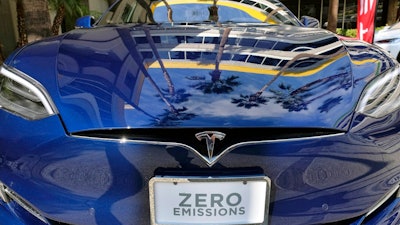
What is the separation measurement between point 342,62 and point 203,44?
0.60 meters

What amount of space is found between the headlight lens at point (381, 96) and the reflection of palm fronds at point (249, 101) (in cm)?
35

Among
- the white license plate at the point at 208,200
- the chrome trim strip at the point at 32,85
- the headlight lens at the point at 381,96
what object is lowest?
the white license plate at the point at 208,200

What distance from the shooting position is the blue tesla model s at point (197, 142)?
45.4 inches

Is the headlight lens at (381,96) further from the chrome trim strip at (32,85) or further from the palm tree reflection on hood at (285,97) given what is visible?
the chrome trim strip at (32,85)

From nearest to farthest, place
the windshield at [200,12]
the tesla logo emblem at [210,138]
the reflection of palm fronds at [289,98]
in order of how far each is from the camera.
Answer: the tesla logo emblem at [210,138], the reflection of palm fronds at [289,98], the windshield at [200,12]

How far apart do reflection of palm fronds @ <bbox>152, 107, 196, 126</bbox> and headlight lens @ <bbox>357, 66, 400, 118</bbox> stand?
0.61m

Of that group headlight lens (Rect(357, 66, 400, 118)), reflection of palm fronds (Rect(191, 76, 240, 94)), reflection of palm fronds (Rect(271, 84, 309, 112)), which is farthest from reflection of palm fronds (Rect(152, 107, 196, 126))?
headlight lens (Rect(357, 66, 400, 118))

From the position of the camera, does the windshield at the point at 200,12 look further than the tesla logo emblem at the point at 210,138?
Yes

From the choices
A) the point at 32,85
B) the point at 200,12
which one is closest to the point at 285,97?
the point at 32,85

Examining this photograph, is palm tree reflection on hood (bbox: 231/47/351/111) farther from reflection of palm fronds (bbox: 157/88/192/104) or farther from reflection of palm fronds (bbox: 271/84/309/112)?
reflection of palm fronds (bbox: 157/88/192/104)

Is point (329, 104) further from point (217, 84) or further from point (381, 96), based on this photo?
point (217, 84)

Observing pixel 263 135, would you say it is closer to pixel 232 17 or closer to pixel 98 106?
pixel 98 106

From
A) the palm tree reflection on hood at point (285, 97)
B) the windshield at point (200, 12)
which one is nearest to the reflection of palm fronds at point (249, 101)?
the palm tree reflection on hood at point (285, 97)

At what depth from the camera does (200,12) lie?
2562mm
